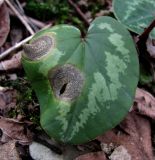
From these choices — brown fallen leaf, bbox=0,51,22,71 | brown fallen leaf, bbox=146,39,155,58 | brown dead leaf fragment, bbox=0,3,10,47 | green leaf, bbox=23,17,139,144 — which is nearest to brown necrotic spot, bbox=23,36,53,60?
green leaf, bbox=23,17,139,144

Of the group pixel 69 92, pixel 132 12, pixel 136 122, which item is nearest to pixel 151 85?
pixel 136 122

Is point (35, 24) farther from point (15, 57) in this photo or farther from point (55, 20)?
point (15, 57)

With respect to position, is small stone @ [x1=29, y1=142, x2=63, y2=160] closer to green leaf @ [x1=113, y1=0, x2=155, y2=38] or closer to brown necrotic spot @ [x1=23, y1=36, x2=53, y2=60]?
brown necrotic spot @ [x1=23, y1=36, x2=53, y2=60]

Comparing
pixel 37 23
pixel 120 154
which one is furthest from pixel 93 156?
pixel 37 23

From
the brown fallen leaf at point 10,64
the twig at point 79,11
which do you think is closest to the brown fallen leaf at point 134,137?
the brown fallen leaf at point 10,64

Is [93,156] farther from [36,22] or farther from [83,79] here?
[36,22]

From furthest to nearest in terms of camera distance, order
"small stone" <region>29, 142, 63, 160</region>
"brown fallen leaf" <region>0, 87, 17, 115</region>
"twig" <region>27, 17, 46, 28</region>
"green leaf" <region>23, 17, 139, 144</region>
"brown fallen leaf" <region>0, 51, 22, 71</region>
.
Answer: "twig" <region>27, 17, 46, 28</region> → "brown fallen leaf" <region>0, 51, 22, 71</region> → "brown fallen leaf" <region>0, 87, 17, 115</region> → "small stone" <region>29, 142, 63, 160</region> → "green leaf" <region>23, 17, 139, 144</region>
